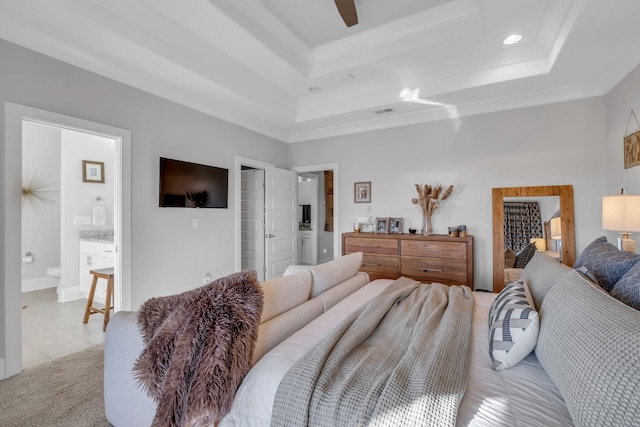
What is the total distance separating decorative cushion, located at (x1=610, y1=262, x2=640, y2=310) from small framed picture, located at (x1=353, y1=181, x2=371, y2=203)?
3.27m

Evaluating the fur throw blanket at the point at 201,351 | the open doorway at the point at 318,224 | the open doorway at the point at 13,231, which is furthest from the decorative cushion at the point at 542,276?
the open doorway at the point at 318,224

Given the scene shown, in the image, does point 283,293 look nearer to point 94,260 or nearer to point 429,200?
point 429,200

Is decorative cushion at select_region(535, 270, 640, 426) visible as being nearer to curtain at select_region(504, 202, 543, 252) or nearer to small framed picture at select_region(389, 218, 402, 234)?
curtain at select_region(504, 202, 543, 252)

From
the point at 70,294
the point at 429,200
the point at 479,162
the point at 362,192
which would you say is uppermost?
the point at 479,162

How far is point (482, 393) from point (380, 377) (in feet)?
1.21

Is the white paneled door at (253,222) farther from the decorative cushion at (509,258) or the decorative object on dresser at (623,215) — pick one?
the decorative object on dresser at (623,215)

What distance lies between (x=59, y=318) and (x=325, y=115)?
4.21 meters

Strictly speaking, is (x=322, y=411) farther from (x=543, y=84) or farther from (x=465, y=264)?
(x=543, y=84)

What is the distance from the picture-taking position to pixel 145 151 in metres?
3.04

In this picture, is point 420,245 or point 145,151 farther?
point 420,245

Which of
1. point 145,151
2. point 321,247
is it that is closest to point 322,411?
point 145,151

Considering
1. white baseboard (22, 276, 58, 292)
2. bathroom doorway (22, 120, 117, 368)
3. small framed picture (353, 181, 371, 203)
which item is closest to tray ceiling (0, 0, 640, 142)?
small framed picture (353, 181, 371, 203)

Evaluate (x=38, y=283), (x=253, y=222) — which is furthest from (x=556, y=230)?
(x=38, y=283)

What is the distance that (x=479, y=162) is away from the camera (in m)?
3.71
